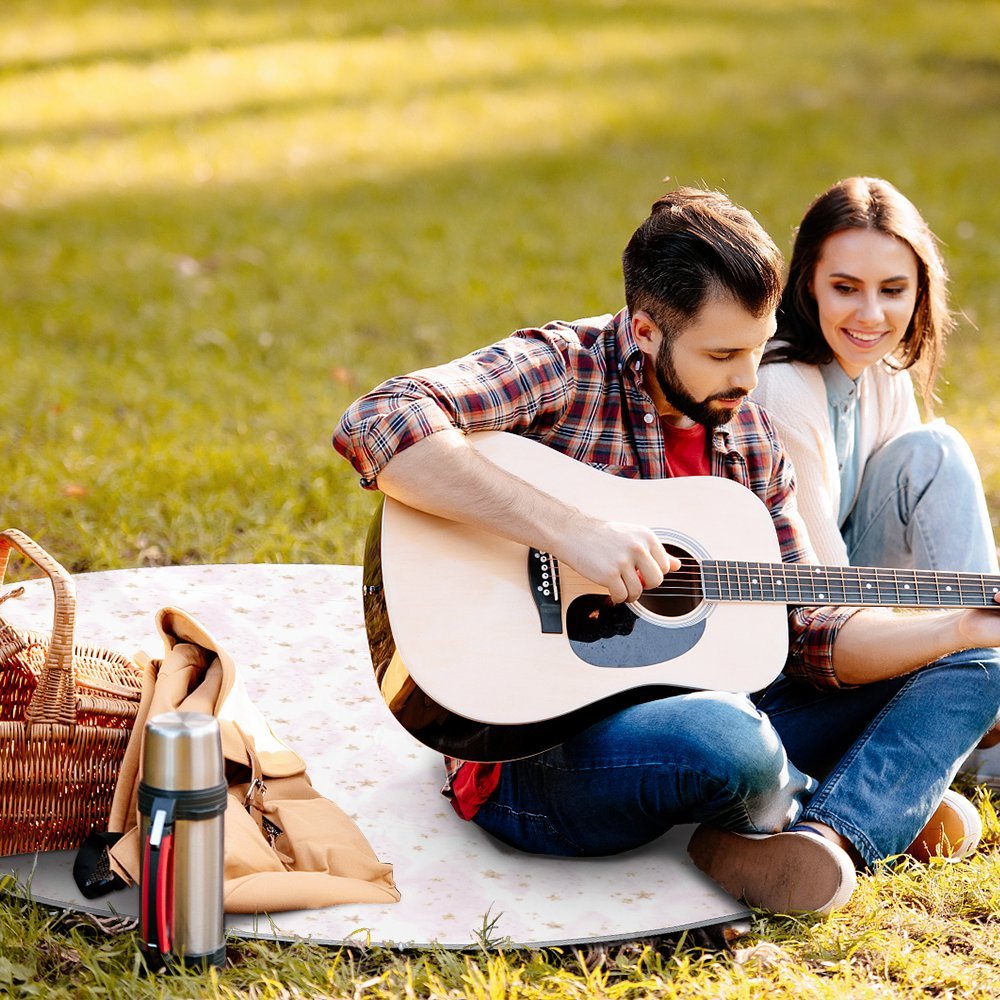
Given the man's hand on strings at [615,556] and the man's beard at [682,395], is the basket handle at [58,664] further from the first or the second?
the man's beard at [682,395]

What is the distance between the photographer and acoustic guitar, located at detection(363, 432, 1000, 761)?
2.55 metres

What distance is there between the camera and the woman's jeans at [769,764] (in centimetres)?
259

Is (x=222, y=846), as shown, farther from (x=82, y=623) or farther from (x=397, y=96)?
(x=397, y=96)

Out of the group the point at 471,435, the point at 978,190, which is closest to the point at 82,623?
the point at 471,435

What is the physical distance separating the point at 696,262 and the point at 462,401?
53 cm

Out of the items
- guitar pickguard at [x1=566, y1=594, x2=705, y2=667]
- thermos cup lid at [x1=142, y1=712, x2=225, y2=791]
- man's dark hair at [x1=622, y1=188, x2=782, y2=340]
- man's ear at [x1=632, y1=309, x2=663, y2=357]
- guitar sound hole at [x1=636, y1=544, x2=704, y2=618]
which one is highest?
man's dark hair at [x1=622, y1=188, x2=782, y2=340]

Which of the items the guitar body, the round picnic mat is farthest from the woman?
the round picnic mat

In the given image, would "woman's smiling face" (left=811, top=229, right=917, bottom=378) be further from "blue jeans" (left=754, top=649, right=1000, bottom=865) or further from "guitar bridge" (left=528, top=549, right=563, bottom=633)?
"guitar bridge" (left=528, top=549, right=563, bottom=633)

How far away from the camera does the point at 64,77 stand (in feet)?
31.1

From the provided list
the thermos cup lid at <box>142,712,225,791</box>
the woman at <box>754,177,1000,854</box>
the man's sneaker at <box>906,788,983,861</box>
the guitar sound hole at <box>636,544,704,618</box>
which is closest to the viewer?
the thermos cup lid at <box>142,712,225,791</box>

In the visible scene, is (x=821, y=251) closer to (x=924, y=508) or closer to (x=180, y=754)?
(x=924, y=508)

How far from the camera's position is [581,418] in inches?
114

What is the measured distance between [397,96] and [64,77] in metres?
2.25

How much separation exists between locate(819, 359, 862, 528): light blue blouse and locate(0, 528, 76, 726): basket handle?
73.2 inches
